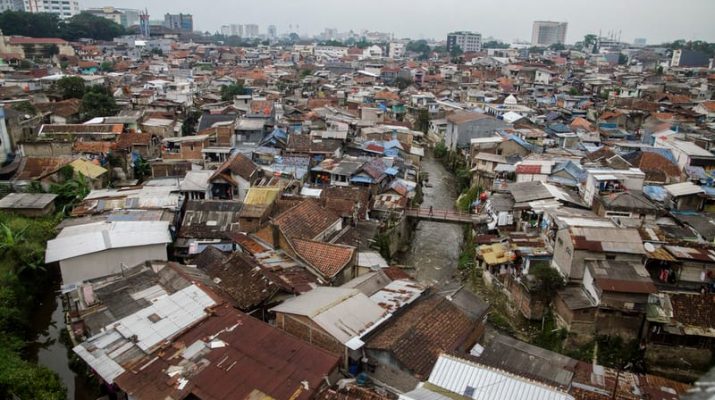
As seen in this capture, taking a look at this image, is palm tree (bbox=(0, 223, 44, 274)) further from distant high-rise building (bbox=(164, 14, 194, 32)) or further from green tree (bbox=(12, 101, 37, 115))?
distant high-rise building (bbox=(164, 14, 194, 32))

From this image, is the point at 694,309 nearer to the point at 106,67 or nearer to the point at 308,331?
the point at 308,331

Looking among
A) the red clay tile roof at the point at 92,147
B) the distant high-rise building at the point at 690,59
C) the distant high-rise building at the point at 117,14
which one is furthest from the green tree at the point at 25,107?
the distant high-rise building at the point at 690,59

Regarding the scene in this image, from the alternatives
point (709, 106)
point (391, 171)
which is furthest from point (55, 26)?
point (709, 106)

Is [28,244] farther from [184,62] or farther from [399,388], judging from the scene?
[184,62]

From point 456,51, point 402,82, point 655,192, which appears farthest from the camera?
point 456,51

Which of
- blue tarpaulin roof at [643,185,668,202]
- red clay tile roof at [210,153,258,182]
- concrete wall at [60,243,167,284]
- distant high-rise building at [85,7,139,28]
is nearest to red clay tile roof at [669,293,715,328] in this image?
blue tarpaulin roof at [643,185,668,202]

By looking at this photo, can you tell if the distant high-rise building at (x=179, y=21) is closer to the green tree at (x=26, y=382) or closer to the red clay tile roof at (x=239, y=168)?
the red clay tile roof at (x=239, y=168)
